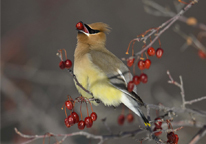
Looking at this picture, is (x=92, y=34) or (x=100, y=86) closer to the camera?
(x=100, y=86)

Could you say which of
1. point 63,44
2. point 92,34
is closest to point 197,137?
point 92,34

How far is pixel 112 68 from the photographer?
3.25 metres

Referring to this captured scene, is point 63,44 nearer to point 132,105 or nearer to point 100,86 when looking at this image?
point 100,86

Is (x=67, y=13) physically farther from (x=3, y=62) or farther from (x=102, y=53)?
(x=102, y=53)

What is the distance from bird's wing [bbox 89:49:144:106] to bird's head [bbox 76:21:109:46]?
10.2 inches

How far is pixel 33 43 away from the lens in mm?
6844

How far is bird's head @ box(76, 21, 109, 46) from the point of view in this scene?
366cm

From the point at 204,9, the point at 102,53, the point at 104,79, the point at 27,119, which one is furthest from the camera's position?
the point at 204,9

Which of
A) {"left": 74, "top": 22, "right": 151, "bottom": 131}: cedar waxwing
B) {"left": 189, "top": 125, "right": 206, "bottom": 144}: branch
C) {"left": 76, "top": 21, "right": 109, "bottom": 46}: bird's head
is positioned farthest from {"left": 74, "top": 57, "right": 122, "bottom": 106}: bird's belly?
{"left": 189, "top": 125, "right": 206, "bottom": 144}: branch

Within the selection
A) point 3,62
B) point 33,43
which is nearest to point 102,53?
point 3,62

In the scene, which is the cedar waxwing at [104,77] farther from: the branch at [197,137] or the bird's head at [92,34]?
the branch at [197,137]

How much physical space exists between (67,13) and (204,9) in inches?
134

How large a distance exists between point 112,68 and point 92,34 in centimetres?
68

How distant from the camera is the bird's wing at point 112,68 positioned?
10.2 feet
